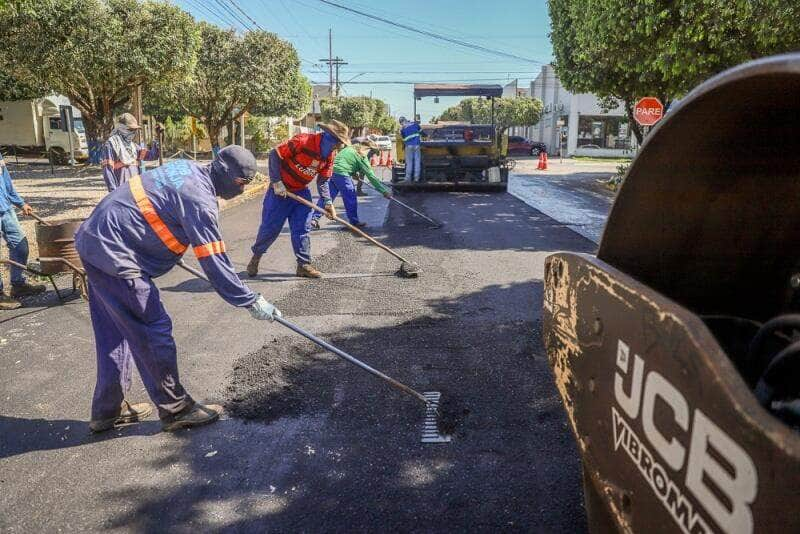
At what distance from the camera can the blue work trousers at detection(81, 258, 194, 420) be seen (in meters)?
3.09

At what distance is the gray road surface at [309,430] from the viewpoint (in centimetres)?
264

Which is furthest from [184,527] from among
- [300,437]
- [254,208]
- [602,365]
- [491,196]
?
[491,196]

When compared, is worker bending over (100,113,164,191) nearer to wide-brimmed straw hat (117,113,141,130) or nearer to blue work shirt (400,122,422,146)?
wide-brimmed straw hat (117,113,141,130)

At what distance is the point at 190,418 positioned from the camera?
3373 millimetres

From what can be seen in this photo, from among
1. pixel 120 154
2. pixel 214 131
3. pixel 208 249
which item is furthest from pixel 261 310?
pixel 214 131

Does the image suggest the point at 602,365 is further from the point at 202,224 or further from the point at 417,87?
the point at 417,87

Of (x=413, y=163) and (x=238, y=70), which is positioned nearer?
(x=413, y=163)

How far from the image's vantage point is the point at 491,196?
1470 centimetres

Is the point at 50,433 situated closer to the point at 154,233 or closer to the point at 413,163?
the point at 154,233

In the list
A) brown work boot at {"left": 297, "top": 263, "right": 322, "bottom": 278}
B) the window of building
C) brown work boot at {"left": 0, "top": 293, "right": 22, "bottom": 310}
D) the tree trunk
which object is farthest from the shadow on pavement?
the window of building

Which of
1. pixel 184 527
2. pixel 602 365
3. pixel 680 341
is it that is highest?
pixel 680 341

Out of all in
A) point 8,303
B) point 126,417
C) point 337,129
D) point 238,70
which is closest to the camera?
point 126,417

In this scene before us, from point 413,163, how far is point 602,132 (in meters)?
30.8

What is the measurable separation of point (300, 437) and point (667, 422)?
2409 millimetres
